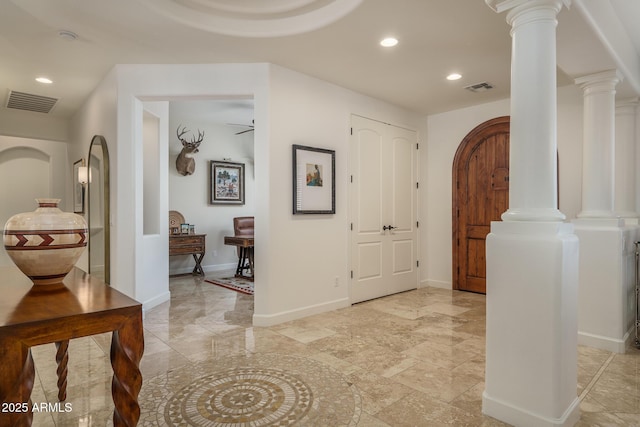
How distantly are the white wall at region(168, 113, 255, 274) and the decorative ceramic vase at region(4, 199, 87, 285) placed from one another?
527 centimetres

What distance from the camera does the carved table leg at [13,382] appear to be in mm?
1019

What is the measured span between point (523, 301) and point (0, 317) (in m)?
2.22

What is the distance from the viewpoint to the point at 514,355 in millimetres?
1988

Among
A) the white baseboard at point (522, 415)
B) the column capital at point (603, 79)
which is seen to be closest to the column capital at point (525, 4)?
the column capital at point (603, 79)

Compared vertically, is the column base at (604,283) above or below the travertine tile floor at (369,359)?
above

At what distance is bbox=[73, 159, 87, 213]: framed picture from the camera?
16.2ft

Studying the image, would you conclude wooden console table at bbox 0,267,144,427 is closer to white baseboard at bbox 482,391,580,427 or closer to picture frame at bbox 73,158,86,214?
white baseboard at bbox 482,391,580,427

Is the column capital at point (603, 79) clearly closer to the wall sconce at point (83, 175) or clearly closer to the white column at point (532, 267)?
A: the white column at point (532, 267)

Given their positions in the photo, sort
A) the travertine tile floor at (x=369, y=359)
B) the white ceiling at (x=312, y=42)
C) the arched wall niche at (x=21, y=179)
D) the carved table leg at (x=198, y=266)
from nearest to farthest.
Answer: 1. the travertine tile floor at (x=369, y=359)
2. the white ceiling at (x=312, y=42)
3. the arched wall niche at (x=21, y=179)
4. the carved table leg at (x=198, y=266)

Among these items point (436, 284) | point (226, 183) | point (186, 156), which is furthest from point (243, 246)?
point (436, 284)

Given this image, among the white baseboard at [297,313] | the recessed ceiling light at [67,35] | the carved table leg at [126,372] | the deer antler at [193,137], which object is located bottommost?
the white baseboard at [297,313]

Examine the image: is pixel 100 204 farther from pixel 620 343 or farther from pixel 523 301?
pixel 620 343

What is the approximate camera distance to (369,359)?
288 cm

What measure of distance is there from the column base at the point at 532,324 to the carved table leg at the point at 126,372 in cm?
179
